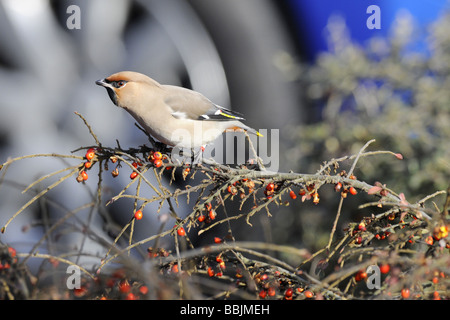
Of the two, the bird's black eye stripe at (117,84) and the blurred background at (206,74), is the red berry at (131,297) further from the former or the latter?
the blurred background at (206,74)

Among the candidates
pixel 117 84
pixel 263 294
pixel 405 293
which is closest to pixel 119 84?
pixel 117 84

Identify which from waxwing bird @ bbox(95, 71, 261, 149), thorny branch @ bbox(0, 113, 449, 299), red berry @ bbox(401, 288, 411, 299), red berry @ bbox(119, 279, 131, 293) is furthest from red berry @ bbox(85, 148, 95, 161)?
red berry @ bbox(401, 288, 411, 299)

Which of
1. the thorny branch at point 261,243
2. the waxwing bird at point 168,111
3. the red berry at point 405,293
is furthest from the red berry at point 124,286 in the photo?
the waxwing bird at point 168,111

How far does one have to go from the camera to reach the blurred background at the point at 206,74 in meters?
3.37

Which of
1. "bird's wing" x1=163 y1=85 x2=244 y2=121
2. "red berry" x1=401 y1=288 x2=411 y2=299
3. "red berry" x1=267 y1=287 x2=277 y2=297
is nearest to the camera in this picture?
"red berry" x1=401 y1=288 x2=411 y2=299

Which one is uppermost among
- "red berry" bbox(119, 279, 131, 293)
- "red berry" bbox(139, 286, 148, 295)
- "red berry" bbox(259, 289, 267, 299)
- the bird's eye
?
the bird's eye

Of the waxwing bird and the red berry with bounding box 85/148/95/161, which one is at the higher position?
the waxwing bird

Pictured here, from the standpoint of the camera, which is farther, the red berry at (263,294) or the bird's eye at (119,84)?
the bird's eye at (119,84)

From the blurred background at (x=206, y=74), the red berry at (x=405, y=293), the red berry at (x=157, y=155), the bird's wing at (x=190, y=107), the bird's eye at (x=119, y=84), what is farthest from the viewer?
the blurred background at (x=206, y=74)

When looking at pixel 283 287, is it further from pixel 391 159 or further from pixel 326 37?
pixel 326 37

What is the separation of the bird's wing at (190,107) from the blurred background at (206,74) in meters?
0.98

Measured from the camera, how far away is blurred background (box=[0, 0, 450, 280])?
3.37m

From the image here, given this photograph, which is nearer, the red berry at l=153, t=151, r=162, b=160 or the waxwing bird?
the red berry at l=153, t=151, r=162, b=160

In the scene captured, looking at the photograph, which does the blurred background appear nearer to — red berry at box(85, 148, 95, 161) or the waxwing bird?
the waxwing bird
